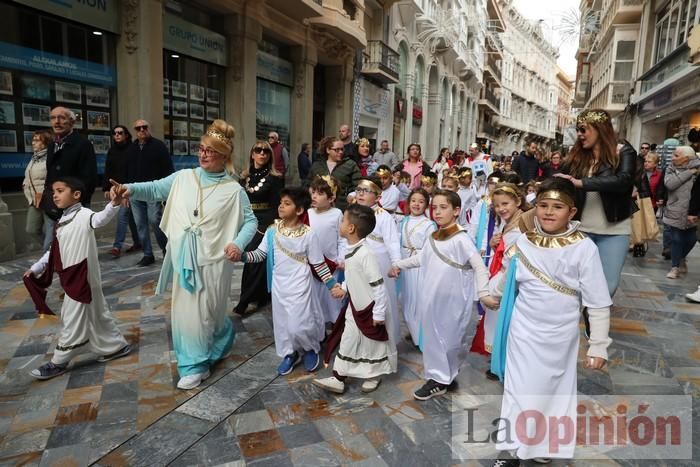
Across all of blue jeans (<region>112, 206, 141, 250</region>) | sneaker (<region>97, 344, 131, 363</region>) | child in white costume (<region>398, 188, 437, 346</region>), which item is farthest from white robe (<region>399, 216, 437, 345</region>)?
blue jeans (<region>112, 206, 141, 250</region>)

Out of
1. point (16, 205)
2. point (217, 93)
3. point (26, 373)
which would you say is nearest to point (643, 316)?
point (26, 373)

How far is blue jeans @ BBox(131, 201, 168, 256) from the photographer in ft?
23.1

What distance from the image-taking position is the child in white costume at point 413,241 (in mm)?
4648

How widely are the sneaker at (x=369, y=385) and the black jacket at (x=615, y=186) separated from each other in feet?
6.90

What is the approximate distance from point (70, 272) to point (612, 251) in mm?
4211

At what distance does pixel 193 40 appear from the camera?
10797 mm

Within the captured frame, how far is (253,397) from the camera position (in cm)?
349

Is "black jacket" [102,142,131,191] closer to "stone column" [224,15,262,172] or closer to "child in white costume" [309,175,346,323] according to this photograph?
"child in white costume" [309,175,346,323]

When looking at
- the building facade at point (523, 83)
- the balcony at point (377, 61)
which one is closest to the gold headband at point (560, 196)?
the balcony at point (377, 61)

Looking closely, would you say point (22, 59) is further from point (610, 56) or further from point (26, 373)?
point (610, 56)

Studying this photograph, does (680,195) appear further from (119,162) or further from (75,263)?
(119,162)

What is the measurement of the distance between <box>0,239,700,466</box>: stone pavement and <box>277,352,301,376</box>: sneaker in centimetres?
7

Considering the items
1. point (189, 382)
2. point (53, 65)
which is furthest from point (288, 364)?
point (53, 65)

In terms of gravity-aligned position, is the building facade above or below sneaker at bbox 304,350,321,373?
above
